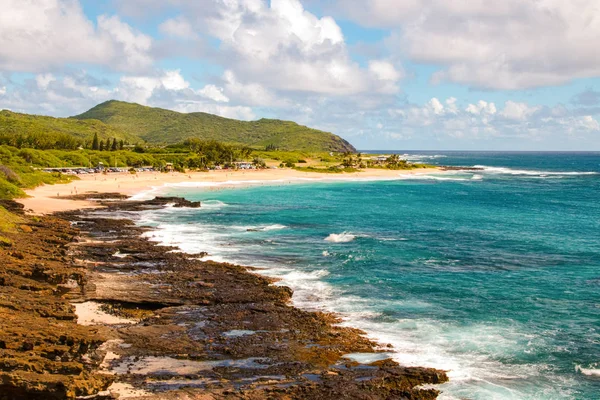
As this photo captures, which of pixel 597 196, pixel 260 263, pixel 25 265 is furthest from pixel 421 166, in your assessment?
pixel 25 265

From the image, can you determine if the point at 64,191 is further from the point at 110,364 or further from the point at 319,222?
the point at 110,364

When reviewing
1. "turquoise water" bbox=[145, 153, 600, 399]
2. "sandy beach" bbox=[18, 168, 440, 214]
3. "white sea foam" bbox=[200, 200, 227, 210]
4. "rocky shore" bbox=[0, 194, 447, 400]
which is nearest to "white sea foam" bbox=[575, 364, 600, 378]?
"turquoise water" bbox=[145, 153, 600, 399]

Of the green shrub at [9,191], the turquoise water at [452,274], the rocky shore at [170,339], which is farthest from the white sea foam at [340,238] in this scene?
the green shrub at [9,191]

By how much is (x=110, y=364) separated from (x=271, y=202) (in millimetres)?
67709

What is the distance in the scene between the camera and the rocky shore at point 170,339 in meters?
18.1

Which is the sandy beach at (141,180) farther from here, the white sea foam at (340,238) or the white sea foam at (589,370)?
the white sea foam at (589,370)

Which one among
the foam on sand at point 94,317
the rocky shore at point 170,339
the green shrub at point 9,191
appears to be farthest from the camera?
the green shrub at point 9,191

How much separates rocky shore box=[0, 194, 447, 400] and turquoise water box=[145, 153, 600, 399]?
2.45 meters

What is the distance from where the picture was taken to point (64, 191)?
291 ft

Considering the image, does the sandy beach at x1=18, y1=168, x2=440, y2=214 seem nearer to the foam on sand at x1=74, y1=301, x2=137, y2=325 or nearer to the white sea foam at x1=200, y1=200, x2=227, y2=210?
the white sea foam at x1=200, y1=200, x2=227, y2=210

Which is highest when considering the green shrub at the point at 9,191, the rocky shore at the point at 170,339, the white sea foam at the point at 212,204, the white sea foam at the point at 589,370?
the green shrub at the point at 9,191

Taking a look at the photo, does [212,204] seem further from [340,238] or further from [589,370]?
[589,370]

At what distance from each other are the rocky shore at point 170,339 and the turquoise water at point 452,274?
8.04 feet

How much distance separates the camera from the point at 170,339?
75.6 ft
